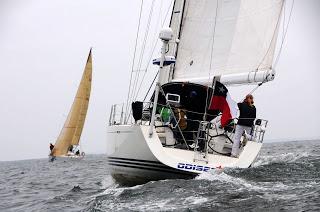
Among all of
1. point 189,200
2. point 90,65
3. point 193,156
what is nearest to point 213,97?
point 193,156

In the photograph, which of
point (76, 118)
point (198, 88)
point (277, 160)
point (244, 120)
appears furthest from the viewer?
point (76, 118)

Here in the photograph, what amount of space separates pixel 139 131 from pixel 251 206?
11.1 feet

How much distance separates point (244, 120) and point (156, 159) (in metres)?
2.25

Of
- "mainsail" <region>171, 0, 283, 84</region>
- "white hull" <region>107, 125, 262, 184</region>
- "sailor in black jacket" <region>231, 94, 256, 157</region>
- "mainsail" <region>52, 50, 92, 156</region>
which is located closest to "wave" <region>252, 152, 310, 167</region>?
"sailor in black jacket" <region>231, 94, 256, 157</region>

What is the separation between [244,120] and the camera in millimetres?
9609

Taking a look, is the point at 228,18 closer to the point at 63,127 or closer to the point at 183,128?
the point at 183,128

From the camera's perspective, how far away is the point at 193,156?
8859 millimetres

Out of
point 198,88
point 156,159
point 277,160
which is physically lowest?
point 156,159

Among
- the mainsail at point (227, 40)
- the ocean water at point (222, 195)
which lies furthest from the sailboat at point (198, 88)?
the ocean water at point (222, 195)

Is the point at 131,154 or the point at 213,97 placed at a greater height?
the point at 213,97

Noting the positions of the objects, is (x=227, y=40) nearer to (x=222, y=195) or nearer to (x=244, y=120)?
(x=244, y=120)

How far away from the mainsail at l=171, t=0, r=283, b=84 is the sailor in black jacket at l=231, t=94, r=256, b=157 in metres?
0.80

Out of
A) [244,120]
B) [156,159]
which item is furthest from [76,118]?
[156,159]

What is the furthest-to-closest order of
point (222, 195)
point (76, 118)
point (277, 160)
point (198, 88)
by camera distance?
point (76, 118) < point (277, 160) < point (198, 88) < point (222, 195)
